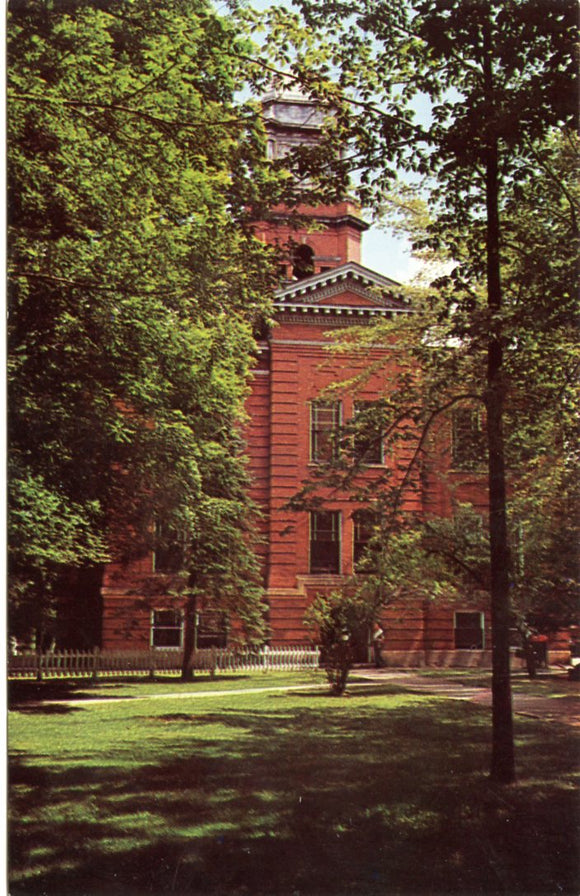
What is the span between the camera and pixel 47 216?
15.3ft

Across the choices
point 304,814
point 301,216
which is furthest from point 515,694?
point 301,216

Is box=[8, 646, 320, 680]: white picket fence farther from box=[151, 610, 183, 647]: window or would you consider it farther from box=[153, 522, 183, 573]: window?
box=[153, 522, 183, 573]: window

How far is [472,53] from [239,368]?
2177 millimetres

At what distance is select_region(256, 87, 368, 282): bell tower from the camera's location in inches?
189

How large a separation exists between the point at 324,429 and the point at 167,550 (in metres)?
1.08

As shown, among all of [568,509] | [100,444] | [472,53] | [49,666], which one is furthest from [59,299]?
[568,509]

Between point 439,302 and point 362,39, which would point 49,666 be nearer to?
point 439,302

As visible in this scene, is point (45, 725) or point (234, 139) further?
point (234, 139)

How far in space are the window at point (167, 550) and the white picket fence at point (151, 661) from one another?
17.0 inches

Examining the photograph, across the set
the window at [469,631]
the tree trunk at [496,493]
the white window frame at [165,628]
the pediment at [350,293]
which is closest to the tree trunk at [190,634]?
the white window frame at [165,628]

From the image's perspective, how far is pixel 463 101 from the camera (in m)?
4.79

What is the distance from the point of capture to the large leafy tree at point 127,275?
457cm

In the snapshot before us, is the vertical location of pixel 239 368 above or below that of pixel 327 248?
below

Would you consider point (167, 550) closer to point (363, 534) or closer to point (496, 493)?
point (363, 534)
